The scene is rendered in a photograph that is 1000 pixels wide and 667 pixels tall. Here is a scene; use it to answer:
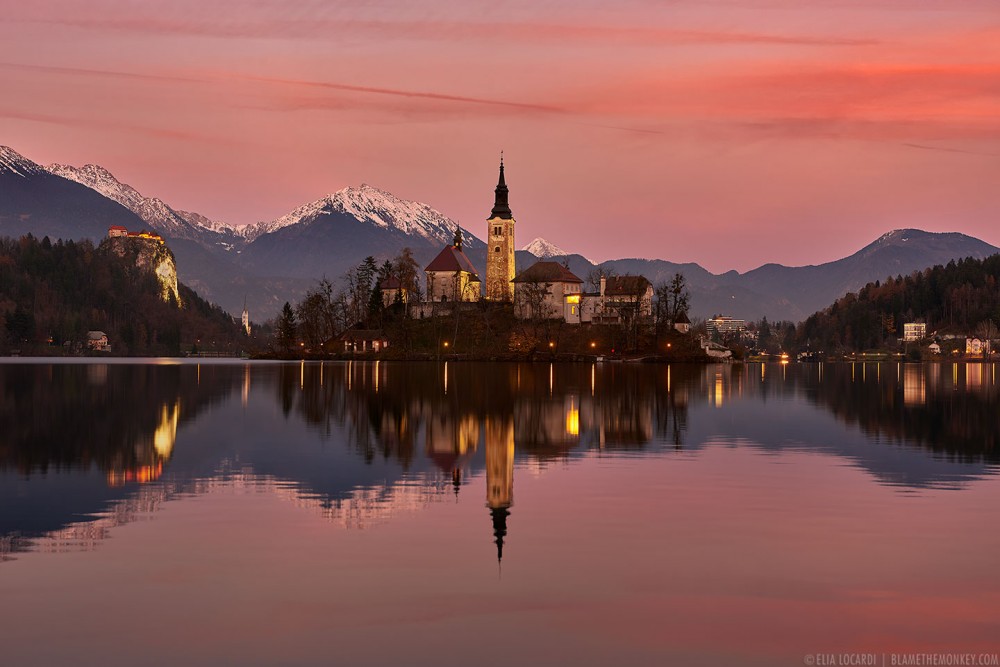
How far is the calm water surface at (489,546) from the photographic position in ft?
52.4

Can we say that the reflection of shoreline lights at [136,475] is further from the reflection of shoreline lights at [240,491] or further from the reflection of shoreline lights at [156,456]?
the reflection of shoreline lights at [240,491]

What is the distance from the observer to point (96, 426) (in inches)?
2034

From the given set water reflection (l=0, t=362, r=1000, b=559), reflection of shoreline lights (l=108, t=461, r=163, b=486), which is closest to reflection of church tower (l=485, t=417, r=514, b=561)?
water reflection (l=0, t=362, r=1000, b=559)

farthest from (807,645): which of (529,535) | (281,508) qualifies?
(281,508)

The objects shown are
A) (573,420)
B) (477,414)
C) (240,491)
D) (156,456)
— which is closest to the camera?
(240,491)

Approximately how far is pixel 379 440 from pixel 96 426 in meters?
15.8

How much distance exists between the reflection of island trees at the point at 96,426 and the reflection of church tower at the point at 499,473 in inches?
453

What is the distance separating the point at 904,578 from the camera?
19844 mm

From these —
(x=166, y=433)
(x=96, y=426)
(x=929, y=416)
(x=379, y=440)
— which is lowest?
(x=929, y=416)

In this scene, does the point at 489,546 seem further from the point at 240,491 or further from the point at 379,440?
the point at 379,440

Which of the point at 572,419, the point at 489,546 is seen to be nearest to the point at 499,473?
the point at 489,546

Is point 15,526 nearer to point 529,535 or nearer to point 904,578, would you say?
point 529,535

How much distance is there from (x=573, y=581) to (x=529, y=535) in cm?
456

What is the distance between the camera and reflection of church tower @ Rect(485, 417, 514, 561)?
2589 centimetres
